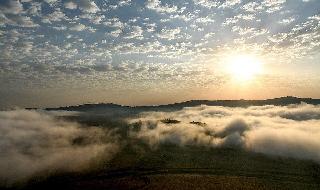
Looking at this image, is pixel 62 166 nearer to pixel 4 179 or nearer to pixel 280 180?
pixel 4 179

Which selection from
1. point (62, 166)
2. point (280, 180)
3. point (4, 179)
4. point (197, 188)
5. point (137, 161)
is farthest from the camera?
point (137, 161)

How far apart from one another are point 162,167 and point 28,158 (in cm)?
7165

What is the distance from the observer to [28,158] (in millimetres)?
192000

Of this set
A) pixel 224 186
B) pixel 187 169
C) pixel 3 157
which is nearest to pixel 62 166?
pixel 3 157

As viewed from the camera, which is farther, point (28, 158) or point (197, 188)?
point (28, 158)

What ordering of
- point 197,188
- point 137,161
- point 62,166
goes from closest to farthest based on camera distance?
point 197,188
point 62,166
point 137,161

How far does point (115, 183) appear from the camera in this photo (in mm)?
144875

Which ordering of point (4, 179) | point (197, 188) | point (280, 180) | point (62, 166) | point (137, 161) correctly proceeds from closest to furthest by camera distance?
point (197, 188), point (4, 179), point (280, 180), point (62, 166), point (137, 161)

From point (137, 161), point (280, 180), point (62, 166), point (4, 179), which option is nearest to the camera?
point (4, 179)

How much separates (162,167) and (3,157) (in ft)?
286

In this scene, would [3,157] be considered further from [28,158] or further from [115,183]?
[115,183]

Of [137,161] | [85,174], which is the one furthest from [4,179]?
[137,161]

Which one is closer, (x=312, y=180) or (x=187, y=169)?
(x=312, y=180)

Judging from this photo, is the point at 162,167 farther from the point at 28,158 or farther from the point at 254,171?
the point at 28,158
